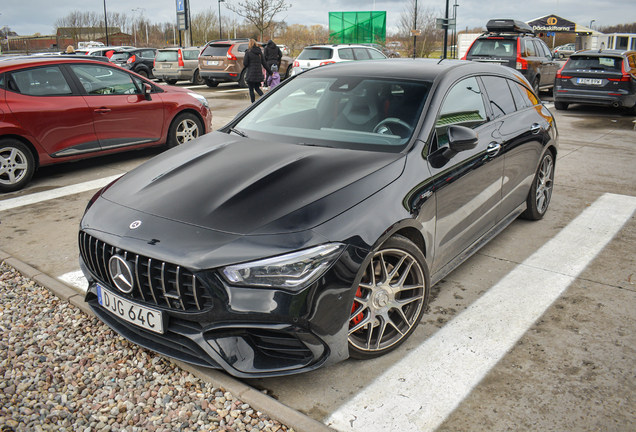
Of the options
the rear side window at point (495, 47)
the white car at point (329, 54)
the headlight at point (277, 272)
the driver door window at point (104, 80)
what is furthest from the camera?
the white car at point (329, 54)

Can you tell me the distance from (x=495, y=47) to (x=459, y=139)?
13509 mm

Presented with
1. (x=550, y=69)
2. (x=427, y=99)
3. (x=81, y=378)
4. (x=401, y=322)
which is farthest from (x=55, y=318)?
(x=550, y=69)

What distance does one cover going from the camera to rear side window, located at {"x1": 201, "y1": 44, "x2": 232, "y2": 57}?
19.0m

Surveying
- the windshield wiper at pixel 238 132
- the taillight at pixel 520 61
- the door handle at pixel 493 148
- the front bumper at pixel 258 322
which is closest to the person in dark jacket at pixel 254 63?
the taillight at pixel 520 61

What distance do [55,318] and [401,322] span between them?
86.7 inches

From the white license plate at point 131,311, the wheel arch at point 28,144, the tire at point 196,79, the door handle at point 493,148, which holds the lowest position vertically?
the white license plate at point 131,311

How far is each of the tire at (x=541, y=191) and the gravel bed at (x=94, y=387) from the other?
3.55 meters

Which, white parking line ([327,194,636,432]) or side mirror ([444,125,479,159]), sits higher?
side mirror ([444,125,479,159])

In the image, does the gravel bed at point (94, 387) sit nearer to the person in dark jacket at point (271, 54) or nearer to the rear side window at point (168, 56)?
the person in dark jacket at point (271, 54)

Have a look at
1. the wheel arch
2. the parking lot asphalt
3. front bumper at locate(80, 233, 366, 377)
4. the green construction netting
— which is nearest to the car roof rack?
the parking lot asphalt

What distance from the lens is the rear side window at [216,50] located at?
19016mm

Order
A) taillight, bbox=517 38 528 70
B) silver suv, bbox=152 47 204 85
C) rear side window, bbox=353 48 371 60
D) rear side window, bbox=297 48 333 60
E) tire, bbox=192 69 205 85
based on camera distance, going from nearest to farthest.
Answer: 1. taillight, bbox=517 38 528 70
2. rear side window, bbox=297 48 333 60
3. rear side window, bbox=353 48 371 60
4. silver suv, bbox=152 47 204 85
5. tire, bbox=192 69 205 85

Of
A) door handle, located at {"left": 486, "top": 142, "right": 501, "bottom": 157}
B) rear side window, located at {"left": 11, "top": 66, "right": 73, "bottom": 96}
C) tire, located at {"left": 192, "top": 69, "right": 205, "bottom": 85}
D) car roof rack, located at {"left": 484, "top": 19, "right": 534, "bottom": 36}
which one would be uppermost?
car roof rack, located at {"left": 484, "top": 19, "right": 534, "bottom": 36}

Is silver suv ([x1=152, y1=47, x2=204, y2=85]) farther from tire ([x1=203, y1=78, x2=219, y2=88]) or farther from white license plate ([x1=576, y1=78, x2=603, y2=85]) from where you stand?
white license plate ([x1=576, y1=78, x2=603, y2=85])
